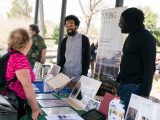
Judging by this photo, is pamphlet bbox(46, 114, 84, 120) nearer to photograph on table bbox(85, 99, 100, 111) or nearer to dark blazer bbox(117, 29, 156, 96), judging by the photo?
photograph on table bbox(85, 99, 100, 111)

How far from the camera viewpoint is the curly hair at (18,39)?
181 cm

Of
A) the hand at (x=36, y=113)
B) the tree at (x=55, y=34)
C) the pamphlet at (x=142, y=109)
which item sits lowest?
the hand at (x=36, y=113)

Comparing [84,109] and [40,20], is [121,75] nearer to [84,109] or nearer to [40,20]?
[84,109]

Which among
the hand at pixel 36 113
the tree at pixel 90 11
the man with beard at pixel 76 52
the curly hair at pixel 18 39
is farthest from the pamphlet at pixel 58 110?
the tree at pixel 90 11

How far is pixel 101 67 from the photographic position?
296cm

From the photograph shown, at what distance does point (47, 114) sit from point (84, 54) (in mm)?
1260

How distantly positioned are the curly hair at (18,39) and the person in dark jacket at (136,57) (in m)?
0.76

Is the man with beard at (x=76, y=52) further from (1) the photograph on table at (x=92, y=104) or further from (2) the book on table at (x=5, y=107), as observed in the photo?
(2) the book on table at (x=5, y=107)

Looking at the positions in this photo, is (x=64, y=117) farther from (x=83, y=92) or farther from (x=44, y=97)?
(x=44, y=97)

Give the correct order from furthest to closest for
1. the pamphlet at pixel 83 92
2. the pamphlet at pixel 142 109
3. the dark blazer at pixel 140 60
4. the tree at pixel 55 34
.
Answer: the tree at pixel 55 34
the pamphlet at pixel 83 92
the dark blazer at pixel 140 60
the pamphlet at pixel 142 109

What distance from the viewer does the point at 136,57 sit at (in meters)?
1.98

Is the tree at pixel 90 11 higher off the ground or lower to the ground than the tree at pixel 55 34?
higher

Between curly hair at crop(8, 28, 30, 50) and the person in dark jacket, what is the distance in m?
0.76

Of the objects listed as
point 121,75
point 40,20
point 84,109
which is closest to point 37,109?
point 84,109
